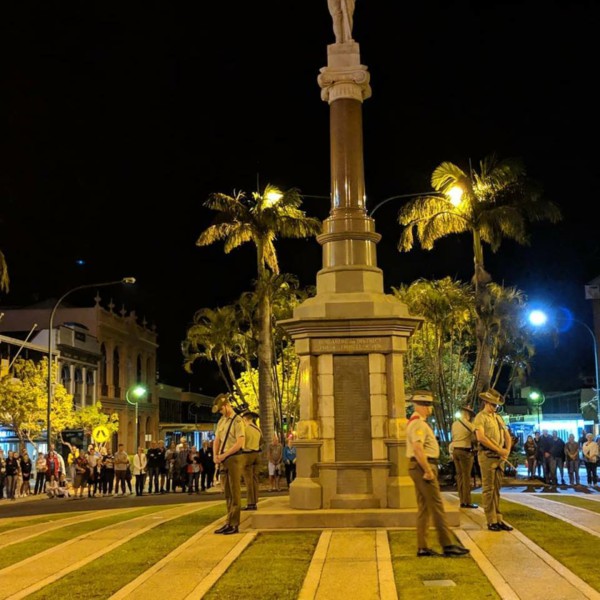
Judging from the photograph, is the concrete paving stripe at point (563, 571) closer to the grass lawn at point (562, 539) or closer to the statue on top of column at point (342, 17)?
the grass lawn at point (562, 539)

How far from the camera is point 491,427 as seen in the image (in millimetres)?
11445

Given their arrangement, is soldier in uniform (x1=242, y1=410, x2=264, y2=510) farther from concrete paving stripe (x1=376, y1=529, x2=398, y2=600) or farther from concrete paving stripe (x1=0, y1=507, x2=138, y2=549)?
concrete paving stripe (x1=376, y1=529, x2=398, y2=600)

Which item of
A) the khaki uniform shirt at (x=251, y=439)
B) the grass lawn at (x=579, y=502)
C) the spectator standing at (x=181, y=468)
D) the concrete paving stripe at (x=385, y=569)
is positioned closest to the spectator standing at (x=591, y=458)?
the grass lawn at (x=579, y=502)

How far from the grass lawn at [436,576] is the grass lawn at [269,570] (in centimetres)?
102

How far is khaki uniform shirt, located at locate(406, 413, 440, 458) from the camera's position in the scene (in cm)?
967

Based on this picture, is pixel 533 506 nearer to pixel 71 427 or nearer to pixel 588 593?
pixel 588 593

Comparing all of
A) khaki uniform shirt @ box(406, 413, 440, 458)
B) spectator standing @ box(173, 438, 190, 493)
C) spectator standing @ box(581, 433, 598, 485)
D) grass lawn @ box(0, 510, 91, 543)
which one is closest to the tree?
spectator standing @ box(173, 438, 190, 493)

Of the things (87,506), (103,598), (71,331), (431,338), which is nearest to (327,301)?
(103,598)

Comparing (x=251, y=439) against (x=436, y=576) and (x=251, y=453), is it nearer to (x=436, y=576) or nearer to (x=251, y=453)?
(x=251, y=453)

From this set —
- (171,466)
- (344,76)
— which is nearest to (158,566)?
(344,76)

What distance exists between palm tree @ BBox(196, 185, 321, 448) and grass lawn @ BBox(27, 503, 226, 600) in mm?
17513

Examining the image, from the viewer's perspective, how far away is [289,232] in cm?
3094

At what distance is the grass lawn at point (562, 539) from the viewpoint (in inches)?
347

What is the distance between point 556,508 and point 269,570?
725 cm
